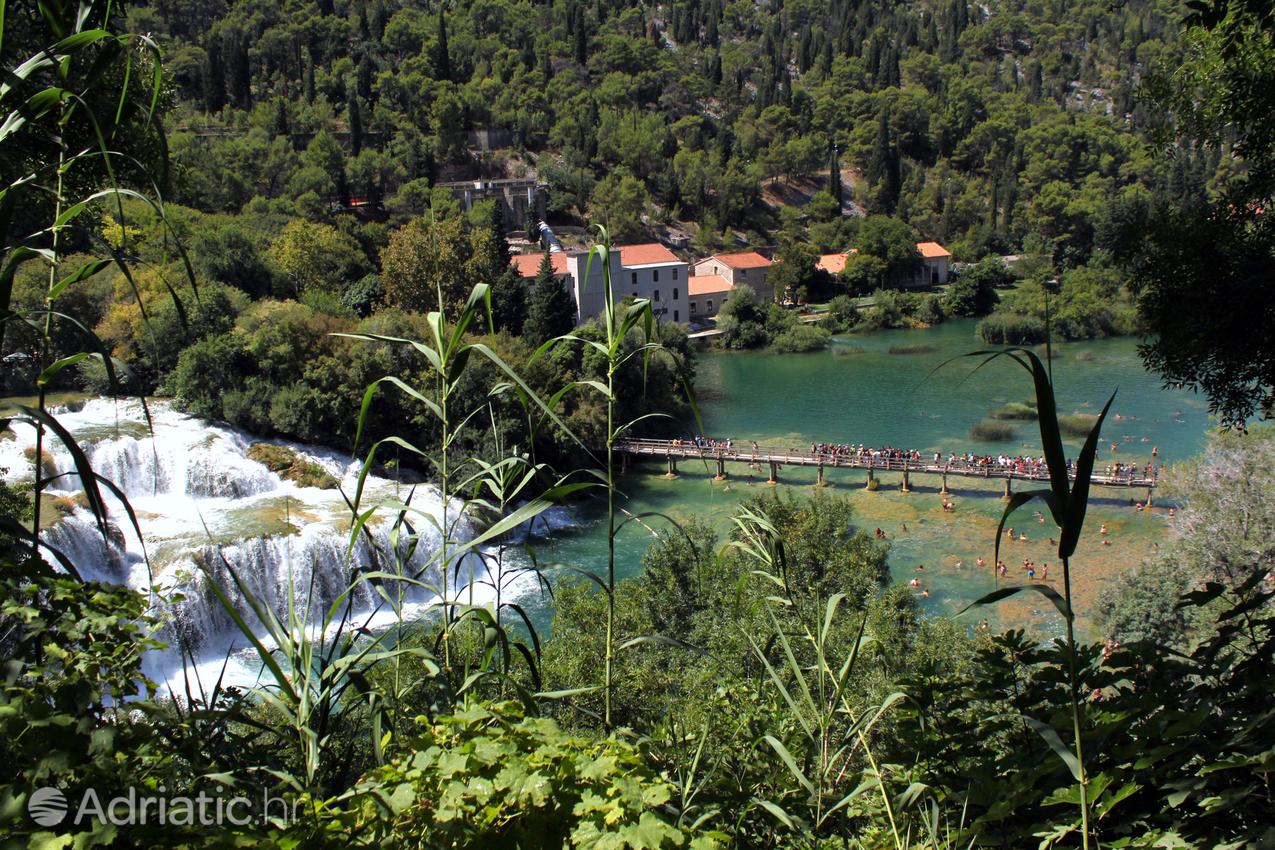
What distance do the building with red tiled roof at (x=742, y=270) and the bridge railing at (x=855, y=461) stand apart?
82.5 feet

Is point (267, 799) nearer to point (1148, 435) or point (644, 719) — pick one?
point (644, 719)

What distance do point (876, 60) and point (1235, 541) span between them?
95.5m

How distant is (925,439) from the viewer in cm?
2497

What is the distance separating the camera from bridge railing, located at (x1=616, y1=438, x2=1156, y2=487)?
20.4 m

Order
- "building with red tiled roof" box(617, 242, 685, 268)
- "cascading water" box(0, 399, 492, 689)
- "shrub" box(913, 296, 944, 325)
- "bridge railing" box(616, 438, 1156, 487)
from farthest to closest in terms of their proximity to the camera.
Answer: "shrub" box(913, 296, 944, 325), "building with red tiled roof" box(617, 242, 685, 268), "bridge railing" box(616, 438, 1156, 487), "cascading water" box(0, 399, 492, 689)

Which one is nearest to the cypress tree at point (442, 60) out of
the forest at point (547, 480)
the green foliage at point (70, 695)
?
the forest at point (547, 480)

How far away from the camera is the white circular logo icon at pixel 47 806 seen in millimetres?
1418

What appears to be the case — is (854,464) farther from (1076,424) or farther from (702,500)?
(1076,424)

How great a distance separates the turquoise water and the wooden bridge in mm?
337

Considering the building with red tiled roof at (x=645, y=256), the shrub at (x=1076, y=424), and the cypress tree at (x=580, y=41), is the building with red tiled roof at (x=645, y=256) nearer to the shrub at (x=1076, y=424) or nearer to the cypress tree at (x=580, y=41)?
the shrub at (x=1076, y=424)

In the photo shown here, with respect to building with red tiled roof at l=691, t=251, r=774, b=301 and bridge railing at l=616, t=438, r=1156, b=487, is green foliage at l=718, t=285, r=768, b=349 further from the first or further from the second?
bridge railing at l=616, t=438, r=1156, b=487

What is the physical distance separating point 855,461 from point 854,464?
93mm

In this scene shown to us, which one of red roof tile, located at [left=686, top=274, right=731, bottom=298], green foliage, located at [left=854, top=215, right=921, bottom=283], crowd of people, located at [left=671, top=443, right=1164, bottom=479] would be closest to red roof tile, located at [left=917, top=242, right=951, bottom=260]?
green foliage, located at [left=854, top=215, right=921, bottom=283]

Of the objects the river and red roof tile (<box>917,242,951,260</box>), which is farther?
red roof tile (<box>917,242,951,260</box>)
